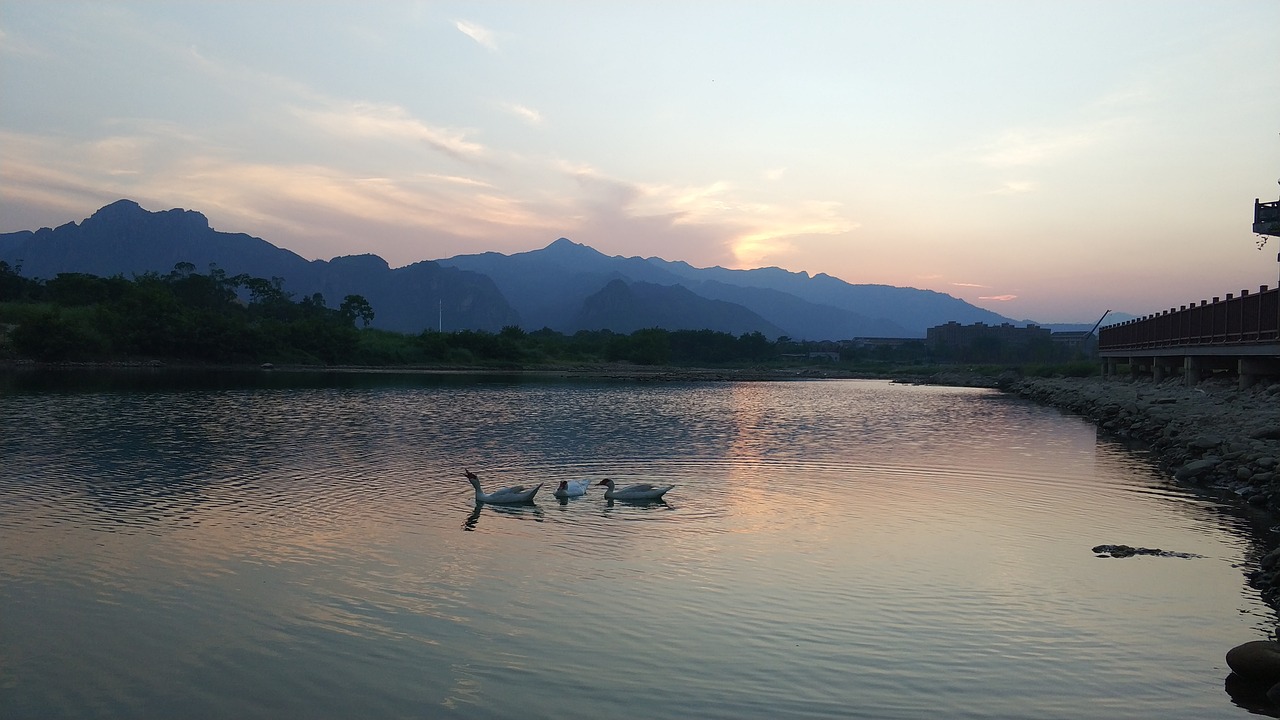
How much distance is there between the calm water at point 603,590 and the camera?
905cm

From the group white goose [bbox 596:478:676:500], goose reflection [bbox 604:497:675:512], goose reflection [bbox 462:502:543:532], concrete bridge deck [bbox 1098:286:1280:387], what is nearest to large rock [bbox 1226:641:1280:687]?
goose reflection [bbox 604:497:675:512]

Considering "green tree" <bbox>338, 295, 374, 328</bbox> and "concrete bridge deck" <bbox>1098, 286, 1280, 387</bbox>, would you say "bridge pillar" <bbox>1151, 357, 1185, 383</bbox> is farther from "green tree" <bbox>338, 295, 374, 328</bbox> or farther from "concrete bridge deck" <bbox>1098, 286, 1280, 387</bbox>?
"green tree" <bbox>338, 295, 374, 328</bbox>

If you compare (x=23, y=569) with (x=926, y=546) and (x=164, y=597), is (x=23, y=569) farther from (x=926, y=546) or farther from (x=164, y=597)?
(x=926, y=546)

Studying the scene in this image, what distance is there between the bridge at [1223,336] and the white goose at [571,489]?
23700 mm

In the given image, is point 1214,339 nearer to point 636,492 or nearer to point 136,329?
point 636,492

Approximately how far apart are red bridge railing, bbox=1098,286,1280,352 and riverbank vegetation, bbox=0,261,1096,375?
4208 cm

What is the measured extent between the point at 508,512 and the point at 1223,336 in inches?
1271

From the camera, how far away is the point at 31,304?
99188 millimetres

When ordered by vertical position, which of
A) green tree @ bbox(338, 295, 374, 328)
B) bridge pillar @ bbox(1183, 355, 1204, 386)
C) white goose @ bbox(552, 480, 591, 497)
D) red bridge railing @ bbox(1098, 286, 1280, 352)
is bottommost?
white goose @ bbox(552, 480, 591, 497)

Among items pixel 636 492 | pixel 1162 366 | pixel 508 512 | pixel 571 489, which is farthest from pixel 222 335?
pixel 636 492

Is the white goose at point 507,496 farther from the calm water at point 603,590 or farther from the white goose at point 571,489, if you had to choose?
the white goose at point 571,489

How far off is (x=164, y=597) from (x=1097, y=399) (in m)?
50.3

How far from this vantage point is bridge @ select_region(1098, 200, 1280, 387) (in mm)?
31156

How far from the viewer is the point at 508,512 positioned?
1861 centimetres
